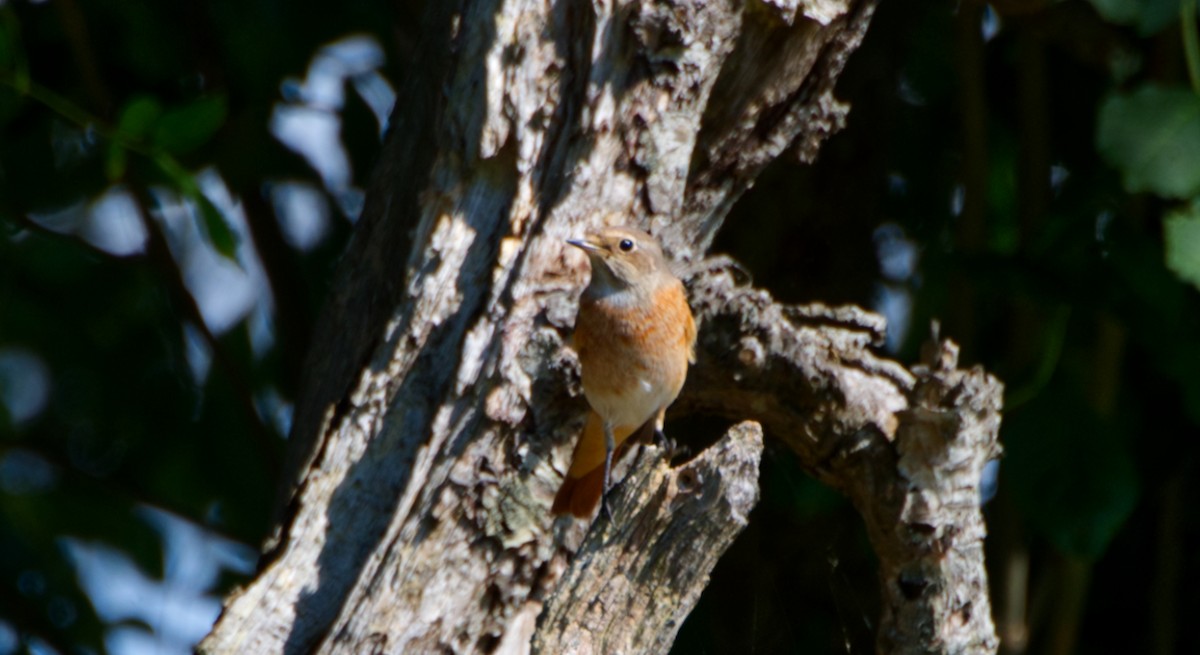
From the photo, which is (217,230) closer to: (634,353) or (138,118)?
(138,118)

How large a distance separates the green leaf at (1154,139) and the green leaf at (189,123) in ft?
7.74

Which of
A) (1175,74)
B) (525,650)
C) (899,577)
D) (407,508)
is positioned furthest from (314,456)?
(1175,74)

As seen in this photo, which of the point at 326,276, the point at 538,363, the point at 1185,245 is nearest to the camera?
the point at 1185,245

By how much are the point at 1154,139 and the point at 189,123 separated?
8.38ft

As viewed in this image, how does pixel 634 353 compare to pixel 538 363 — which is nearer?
pixel 538 363

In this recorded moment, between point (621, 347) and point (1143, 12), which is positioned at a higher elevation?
point (1143, 12)

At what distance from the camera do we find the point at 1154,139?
345 centimetres

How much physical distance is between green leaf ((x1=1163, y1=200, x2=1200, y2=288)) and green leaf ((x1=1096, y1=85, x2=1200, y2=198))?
0.22 ft

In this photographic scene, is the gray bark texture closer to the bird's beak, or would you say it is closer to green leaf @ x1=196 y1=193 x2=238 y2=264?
the bird's beak

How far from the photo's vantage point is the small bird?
11.5 ft

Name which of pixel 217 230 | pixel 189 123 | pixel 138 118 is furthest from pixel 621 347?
pixel 138 118

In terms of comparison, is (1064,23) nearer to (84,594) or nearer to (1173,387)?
(1173,387)

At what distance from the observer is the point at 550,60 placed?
141 inches

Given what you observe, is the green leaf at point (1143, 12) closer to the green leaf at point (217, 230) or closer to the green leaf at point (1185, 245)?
the green leaf at point (1185, 245)
